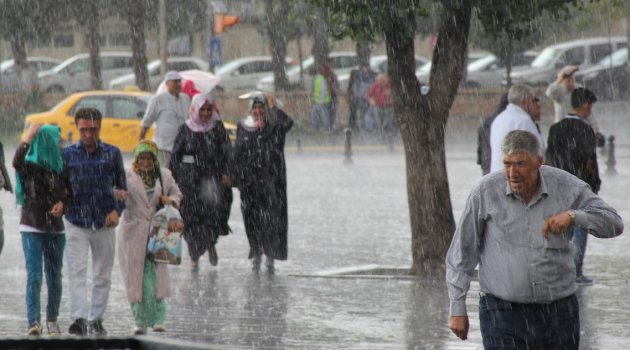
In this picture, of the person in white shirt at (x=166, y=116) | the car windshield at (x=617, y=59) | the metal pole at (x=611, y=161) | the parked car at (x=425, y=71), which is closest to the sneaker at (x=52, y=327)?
the person in white shirt at (x=166, y=116)

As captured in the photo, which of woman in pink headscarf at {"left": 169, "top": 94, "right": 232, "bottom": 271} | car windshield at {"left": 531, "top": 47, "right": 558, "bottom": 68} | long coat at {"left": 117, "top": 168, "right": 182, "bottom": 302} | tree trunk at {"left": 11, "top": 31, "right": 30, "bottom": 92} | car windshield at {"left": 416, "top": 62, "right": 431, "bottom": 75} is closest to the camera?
long coat at {"left": 117, "top": 168, "right": 182, "bottom": 302}

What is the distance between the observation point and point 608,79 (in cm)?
4459

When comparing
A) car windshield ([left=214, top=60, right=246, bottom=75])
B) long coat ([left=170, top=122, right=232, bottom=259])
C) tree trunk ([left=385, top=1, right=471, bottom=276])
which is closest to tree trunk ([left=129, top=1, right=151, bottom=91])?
car windshield ([left=214, top=60, right=246, bottom=75])

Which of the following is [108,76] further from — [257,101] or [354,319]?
[354,319]

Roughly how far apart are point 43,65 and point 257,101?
42749 mm

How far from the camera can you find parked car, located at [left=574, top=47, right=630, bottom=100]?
4438 centimetres

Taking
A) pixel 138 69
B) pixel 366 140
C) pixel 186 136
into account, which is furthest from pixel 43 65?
pixel 186 136

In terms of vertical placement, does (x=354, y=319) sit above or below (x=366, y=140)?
above

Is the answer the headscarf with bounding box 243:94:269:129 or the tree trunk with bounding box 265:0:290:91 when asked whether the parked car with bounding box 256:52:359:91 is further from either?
the headscarf with bounding box 243:94:269:129

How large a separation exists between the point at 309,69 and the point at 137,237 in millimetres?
36895

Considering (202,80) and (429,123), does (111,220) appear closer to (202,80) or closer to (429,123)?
(429,123)

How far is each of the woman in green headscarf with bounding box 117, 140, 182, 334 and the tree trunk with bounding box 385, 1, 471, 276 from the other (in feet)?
10.1

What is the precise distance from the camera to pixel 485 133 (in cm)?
1327

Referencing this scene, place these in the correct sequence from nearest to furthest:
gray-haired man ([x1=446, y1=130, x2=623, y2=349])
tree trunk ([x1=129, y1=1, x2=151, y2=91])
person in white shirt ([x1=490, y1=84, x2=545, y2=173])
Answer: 1. gray-haired man ([x1=446, y1=130, x2=623, y2=349])
2. person in white shirt ([x1=490, y1=84, x2=545, y2=173])
3. tree trunk ([x1=129, y1=1, x2=151, y2=91])
